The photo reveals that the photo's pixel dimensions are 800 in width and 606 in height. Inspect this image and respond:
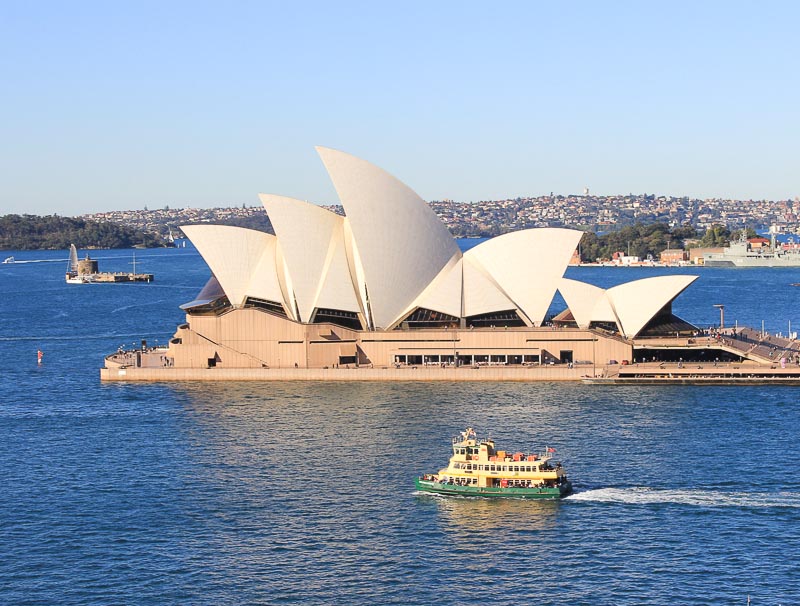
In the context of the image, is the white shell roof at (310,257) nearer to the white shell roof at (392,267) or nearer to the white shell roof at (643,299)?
the white shell roof at (392,267)

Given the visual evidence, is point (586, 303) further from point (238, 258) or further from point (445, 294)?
point (238, 258)

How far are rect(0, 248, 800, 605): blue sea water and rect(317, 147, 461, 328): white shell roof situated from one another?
19.7 ft

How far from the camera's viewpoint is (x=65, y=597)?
28.3m

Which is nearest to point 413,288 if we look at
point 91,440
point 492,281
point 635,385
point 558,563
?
point 492,281

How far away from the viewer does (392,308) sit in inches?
2359

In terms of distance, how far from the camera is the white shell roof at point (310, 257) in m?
59.3

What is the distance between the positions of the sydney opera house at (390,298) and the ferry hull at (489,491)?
21.1m

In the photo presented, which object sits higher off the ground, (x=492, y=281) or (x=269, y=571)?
(x=492, y=281)

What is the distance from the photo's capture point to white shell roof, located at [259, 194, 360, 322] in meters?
59.3

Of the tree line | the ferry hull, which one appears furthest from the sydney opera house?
the tree line

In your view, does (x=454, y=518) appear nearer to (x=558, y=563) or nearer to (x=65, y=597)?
(x=558, y=563)

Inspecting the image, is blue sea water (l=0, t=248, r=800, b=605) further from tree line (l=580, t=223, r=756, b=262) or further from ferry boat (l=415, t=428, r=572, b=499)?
tree line (l=580, t=223, r=756, b=262)

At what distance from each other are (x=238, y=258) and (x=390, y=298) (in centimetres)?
813

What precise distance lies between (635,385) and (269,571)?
29337 millimetres
